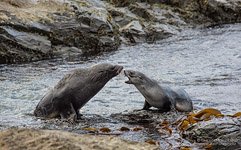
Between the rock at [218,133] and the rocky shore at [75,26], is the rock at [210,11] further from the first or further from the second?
the rock at [218,133]

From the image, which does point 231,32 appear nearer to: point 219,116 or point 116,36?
point 116,36

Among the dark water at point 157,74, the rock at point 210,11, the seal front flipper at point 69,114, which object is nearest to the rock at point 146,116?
the dark water at point 157,74

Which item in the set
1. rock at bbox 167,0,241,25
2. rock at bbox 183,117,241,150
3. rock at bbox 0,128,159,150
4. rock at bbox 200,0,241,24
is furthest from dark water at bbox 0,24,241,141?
rock at bbox 0,128,159,150

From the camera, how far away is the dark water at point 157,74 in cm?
931

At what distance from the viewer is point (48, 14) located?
17062mm

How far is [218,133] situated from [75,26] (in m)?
10.9

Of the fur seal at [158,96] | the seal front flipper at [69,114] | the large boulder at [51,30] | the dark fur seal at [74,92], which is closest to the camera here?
the seal front flipper at [69,114]

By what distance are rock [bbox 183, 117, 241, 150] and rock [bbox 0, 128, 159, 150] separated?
2632 millimetres

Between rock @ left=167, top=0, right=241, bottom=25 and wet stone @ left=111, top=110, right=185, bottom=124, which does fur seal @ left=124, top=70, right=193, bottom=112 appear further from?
rock @ left=167, top=0, right=241, bottom=25

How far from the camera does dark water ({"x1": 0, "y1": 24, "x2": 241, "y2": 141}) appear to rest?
931cm

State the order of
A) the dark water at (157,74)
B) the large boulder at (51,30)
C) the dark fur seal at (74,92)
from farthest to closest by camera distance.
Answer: the large boulder at (51,30) → the dark water at (157,74) → the dark fur seal at (74,92)

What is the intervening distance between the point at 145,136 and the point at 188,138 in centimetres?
53

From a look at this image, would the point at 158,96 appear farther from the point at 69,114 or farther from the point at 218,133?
the point at 218,133

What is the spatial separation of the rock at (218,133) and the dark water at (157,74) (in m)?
1.85
